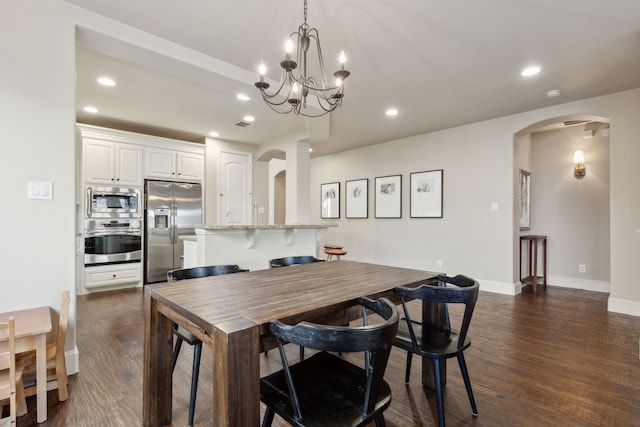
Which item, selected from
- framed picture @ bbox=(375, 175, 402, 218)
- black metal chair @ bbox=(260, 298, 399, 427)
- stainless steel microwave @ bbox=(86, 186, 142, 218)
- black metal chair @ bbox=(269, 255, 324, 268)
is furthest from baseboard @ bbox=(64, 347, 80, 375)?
framed picture @ bbox=(375, 175, 402, 218)

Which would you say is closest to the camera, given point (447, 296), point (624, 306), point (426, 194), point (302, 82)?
point (447, 296)

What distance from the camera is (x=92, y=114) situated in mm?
4316

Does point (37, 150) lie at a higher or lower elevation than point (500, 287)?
higher

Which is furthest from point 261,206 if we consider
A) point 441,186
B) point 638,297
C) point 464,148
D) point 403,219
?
point 638,297

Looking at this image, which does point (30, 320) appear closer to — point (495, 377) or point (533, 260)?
point (495, 377)

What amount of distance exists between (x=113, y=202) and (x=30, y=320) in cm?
323

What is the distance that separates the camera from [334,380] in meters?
1.31

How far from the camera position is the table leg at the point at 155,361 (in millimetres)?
1558

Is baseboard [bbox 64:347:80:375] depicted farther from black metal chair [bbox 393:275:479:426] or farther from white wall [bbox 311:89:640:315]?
white wall [bbox 311:89:640:315]

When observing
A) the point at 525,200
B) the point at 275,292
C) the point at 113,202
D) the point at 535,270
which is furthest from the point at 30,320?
the point at 525,200

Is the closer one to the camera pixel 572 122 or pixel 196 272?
pixel 196 272

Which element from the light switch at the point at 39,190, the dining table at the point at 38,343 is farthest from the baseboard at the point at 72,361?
the light switch at the point at 39,190

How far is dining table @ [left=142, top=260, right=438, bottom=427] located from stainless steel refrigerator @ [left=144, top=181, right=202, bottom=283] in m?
3.52

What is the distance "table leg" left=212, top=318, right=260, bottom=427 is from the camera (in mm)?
979
